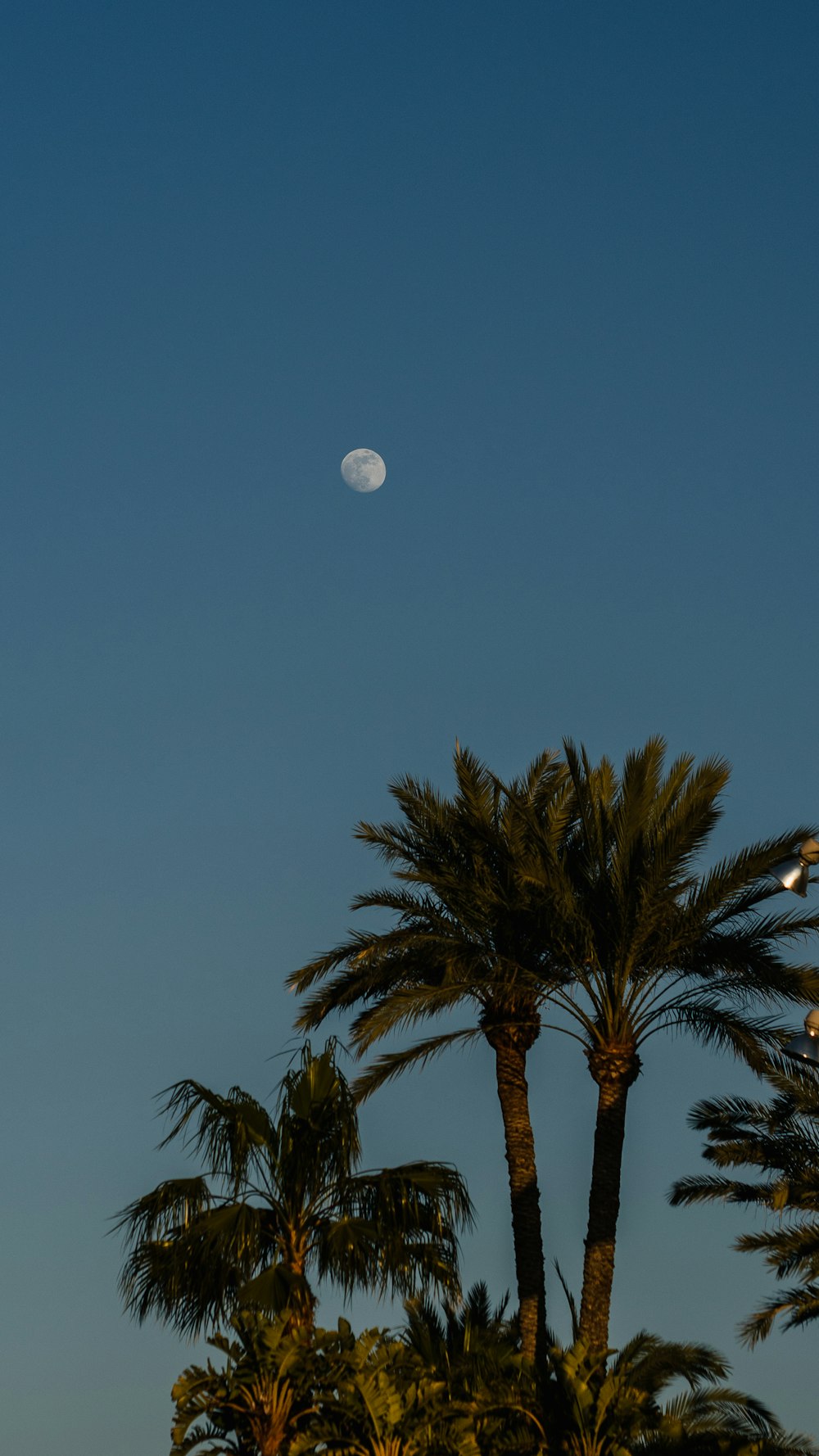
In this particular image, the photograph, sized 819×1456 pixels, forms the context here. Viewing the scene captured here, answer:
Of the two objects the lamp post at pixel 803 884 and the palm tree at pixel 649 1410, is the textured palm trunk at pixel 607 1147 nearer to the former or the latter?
the palm tree at pixel 649 1410

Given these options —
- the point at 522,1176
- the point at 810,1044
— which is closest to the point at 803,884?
the point at 810,1044

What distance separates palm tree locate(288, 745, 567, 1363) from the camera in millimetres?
24641

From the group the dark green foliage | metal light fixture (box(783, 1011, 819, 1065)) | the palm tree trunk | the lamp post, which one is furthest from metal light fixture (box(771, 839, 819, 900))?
the palm tree trunk

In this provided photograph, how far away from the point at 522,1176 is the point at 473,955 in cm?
378

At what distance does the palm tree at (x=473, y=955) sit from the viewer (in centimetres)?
2464

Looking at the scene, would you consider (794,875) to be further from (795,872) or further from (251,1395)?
(251,1395)

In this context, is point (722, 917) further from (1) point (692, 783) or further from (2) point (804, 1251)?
(2) point (804, 1251)

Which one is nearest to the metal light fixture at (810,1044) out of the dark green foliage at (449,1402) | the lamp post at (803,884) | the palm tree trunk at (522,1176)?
the lamp post at (803,884)

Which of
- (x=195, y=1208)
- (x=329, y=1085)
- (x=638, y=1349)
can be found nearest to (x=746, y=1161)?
(x=638, y=1349)

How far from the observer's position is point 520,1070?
85.4ft

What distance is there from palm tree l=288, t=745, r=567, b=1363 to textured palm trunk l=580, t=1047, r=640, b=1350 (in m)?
1.44

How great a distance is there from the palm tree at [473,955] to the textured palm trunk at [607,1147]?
1.44 meters

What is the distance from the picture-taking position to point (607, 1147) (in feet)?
78.3

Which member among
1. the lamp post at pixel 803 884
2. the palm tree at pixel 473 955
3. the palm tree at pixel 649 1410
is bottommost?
the palm tree at pixel 649 1410
